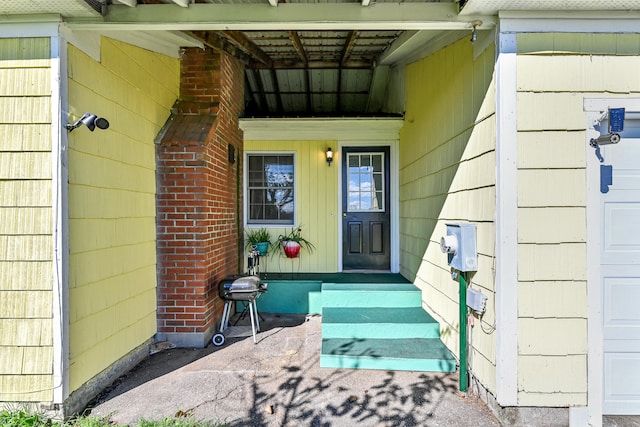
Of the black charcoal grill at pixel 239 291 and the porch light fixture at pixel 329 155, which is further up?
the porch light fixture at pixel 329 155

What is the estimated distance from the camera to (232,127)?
4410mm

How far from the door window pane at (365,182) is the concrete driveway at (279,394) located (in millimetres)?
2591

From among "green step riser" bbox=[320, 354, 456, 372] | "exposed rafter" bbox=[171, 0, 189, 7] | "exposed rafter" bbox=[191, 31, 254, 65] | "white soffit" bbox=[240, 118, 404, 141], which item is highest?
"exposed rafter" bbox=[191, 31, 254, 65]

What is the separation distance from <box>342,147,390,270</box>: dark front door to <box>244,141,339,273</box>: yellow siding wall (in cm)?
19

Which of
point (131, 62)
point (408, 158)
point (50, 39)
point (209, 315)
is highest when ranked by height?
point (131, 62)

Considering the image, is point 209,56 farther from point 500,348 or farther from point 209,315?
point 500,348

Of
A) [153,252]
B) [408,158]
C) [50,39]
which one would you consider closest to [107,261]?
[153,252]

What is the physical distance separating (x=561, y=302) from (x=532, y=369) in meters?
0.49

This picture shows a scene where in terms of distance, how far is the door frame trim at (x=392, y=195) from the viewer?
196 inches

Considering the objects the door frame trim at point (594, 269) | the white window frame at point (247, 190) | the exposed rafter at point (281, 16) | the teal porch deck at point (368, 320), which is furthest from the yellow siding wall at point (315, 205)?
the door frame trim at point (594, 269)

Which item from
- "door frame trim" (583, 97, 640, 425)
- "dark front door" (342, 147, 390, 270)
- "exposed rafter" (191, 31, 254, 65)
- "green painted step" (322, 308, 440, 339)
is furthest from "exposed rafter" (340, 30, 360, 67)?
"green painted step" (322, 308, 440, 339)

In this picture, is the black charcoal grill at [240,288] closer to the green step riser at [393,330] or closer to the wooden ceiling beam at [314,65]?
the green step riser at [393,330]

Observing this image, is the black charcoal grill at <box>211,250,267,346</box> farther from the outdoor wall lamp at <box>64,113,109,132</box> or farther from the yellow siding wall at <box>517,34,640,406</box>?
the yellow siding wall at <box>517,34,640,406</box>

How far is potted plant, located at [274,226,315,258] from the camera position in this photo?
490 centimetres
